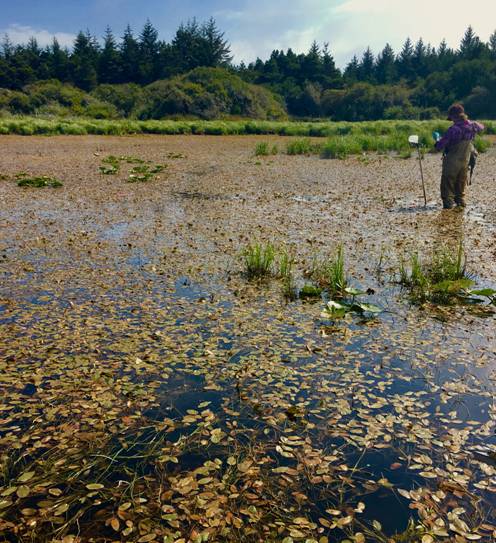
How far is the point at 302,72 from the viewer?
2579 inches

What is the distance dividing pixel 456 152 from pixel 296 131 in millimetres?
20677

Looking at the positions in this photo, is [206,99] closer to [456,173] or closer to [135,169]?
[135,169]

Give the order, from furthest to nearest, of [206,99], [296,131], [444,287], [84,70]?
[84,70] → [206,99] → [296,131] → [444,287]

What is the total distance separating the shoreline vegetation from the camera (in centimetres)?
1811

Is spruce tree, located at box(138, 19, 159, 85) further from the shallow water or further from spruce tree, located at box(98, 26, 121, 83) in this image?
the shallow water

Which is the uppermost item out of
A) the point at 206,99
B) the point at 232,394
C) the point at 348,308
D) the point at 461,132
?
the point at 206,99

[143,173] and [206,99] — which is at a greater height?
[206,99]

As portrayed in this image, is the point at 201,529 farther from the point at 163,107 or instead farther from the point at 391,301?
the point at 163,107

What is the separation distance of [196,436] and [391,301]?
2646 mm

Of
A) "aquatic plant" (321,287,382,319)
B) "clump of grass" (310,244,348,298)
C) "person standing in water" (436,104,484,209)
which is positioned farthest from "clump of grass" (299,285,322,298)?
"person standing in water" (436,104,484,209)

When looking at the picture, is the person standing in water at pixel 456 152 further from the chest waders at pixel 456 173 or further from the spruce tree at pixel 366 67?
the spruce tree at pixel 366 67

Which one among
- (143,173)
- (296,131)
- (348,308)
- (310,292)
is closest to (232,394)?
(348,308)

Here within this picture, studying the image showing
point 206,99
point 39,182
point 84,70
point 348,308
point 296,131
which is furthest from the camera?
point 84,70

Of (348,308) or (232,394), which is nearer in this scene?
(232,394)
